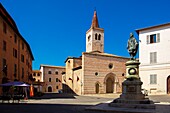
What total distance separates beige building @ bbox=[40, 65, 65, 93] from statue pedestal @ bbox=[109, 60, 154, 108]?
A: 208 ft

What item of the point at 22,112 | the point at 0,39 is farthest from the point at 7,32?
the point at 22,112

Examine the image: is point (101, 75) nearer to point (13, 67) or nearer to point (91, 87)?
point (91, 87)

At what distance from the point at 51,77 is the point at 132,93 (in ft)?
216

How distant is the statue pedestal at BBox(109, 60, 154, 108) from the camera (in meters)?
13.5

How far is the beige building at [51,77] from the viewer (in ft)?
251

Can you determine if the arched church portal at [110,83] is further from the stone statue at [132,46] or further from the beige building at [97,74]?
the stone statue at [132,46]

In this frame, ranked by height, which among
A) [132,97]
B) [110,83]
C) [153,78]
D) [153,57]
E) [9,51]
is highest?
[9,51]

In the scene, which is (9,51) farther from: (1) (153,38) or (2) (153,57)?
(1) (153,38)

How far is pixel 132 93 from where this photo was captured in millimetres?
14172

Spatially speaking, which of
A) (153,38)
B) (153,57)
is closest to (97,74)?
(153,57)

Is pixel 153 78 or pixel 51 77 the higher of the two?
pixel 153 78

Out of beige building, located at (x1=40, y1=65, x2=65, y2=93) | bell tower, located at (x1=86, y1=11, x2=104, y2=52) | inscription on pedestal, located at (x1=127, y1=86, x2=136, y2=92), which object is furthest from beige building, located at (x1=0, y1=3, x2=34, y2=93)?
beige building, located at (x1=40, y1=65, x2=65, y2=93)

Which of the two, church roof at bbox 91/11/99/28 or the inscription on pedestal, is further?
church roof at bbox 91/11/99/28

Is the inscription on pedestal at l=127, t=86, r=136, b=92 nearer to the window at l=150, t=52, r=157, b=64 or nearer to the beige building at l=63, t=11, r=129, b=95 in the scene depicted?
the window at l=150, t=52, r=157, b=64
